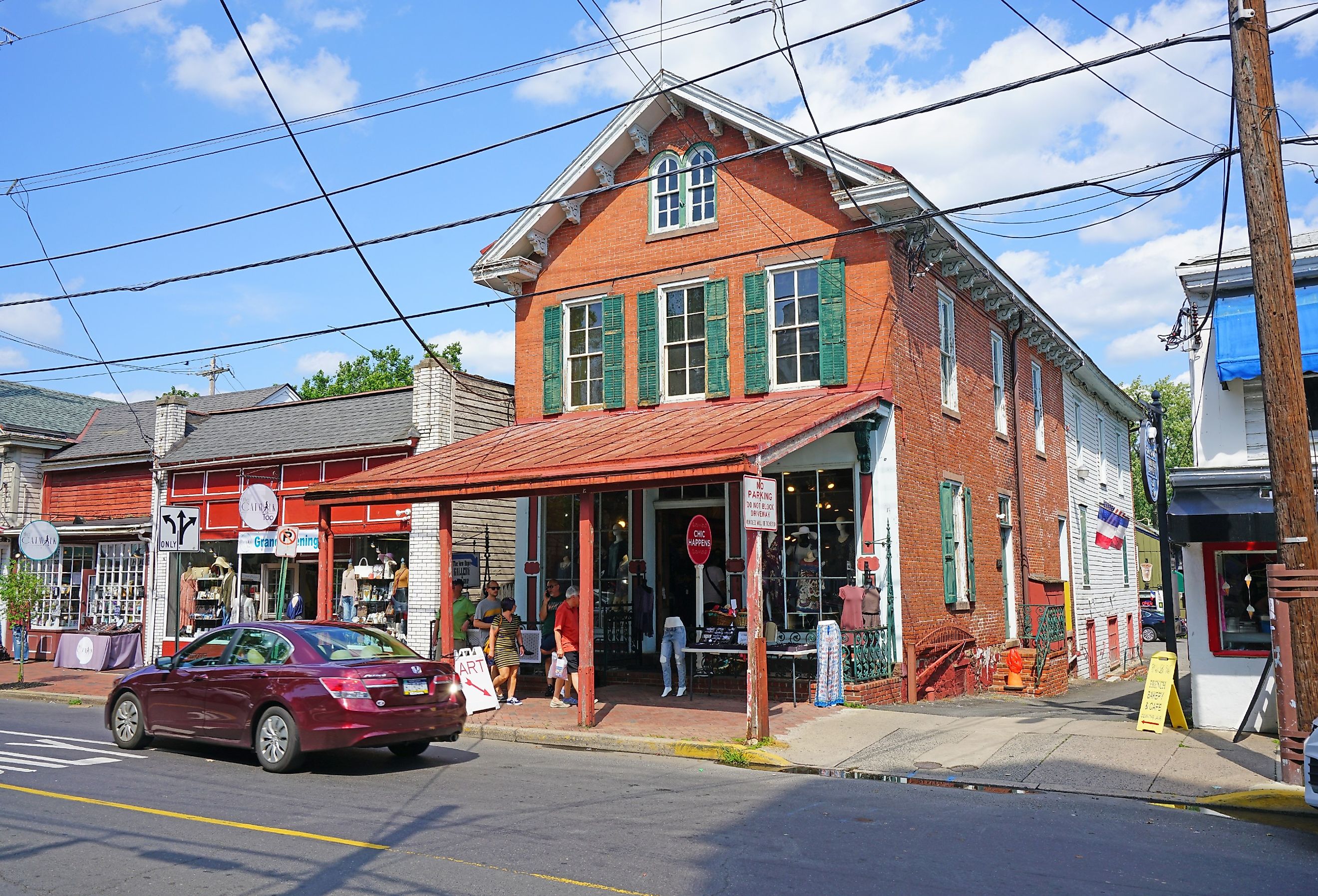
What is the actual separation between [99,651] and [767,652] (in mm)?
17288

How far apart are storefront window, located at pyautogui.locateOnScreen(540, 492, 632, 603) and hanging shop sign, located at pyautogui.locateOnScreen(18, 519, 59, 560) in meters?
9.61

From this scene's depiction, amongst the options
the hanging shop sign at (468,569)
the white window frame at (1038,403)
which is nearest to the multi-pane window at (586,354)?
the hanging shop sign at (468,569)

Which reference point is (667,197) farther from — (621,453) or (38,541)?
(38,541)

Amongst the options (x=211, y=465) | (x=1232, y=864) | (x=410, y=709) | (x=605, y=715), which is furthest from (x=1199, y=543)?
(x=211, y=465)

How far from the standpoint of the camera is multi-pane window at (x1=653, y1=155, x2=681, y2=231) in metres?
18.7

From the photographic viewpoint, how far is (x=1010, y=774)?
10.4 metres

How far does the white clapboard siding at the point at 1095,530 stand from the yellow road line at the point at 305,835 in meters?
22.3

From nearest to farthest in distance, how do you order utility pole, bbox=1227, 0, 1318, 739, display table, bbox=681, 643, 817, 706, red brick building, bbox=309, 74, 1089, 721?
utility pole, bbox=1227, 0, 1318, 739 → display table, bbox=681, 643, 817, 706 → red brick building, bbox=309, 74, 1089, 721

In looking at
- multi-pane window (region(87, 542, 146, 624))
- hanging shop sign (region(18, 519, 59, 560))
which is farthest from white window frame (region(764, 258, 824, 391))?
multi-pane window (region(87, 542, 146, 624))

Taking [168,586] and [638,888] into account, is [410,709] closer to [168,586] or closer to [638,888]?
[638,888]

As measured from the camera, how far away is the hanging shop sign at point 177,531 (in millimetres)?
18188

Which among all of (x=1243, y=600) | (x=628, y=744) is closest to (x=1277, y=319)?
(x=1243, y=600)

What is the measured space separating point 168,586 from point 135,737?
13090 mm

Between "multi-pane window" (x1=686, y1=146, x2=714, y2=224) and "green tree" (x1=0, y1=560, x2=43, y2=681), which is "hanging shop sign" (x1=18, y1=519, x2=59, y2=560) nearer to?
"green tree" (x1=0, y1=560, x2=43, y2=681)
